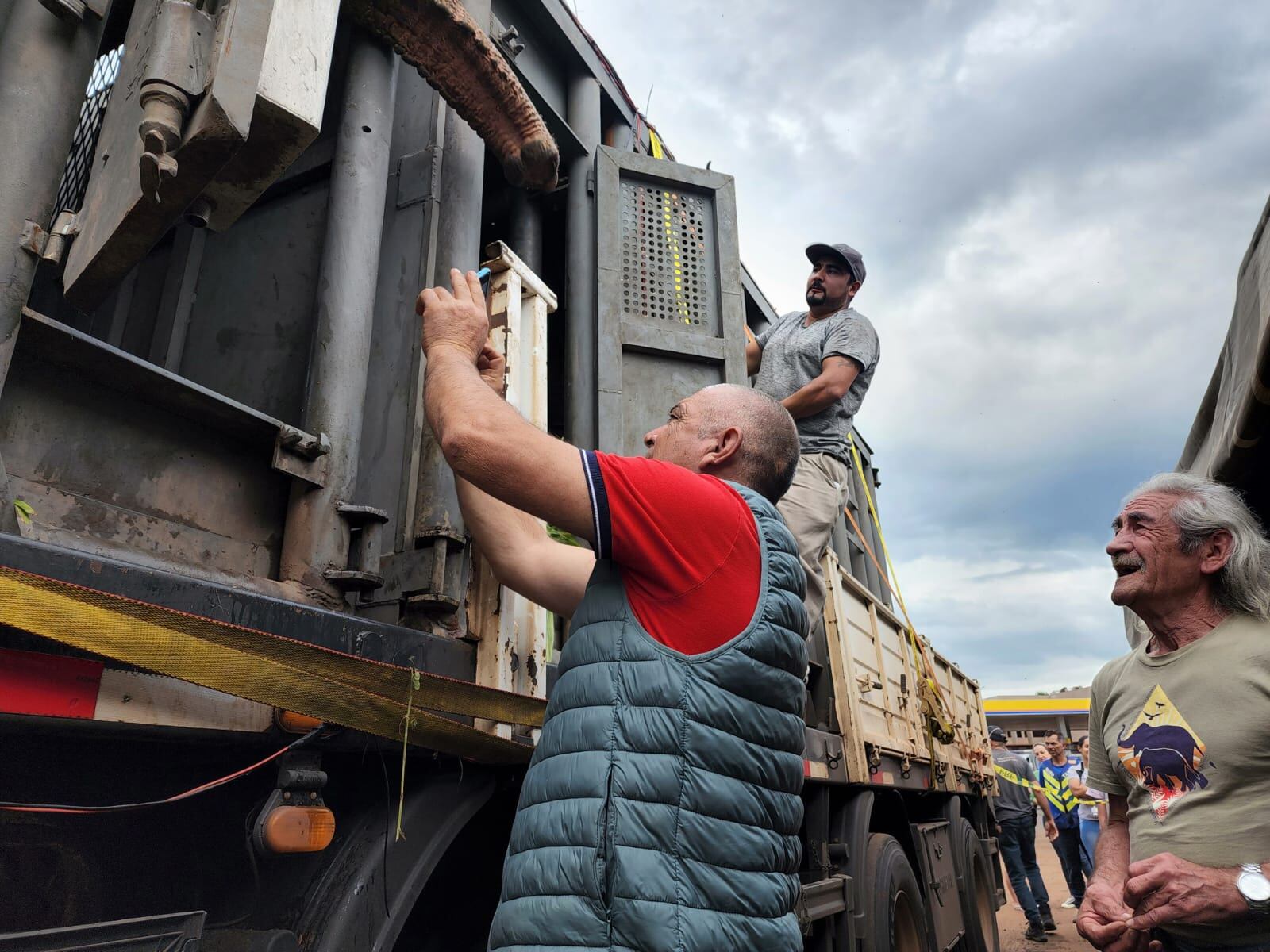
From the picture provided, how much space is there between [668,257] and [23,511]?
3.40 m

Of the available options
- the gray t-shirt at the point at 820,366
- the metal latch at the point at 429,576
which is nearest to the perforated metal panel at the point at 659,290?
the gray t-shirt at the point at 820,366

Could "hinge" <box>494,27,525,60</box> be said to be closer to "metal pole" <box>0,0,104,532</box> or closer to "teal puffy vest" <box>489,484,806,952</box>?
"metal pole" <box>0,0,104,532</box>

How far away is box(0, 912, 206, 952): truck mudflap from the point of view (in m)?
1.19

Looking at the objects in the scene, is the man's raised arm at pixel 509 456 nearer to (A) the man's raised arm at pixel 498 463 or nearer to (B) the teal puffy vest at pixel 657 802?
(A) the man's raised arm at pixel 498 463

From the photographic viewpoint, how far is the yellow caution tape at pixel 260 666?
45.0 inches

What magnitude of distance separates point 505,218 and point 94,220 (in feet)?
11.0

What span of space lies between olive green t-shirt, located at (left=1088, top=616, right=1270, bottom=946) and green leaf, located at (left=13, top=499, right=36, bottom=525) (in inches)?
92.0

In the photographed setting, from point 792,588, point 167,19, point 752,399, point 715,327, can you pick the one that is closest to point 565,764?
point 792,588

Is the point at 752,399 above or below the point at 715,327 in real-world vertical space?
below

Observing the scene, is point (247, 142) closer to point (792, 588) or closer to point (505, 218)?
point (792, 588)

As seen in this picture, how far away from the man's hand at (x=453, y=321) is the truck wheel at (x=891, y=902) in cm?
321

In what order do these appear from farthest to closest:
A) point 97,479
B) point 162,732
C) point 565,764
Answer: point 97,479 < point 162,732 < point 565,764

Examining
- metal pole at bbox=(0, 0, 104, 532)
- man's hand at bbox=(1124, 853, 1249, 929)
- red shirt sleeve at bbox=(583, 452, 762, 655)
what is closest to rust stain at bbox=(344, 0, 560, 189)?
metal pole at bbox=(0, 0, 104, 532)

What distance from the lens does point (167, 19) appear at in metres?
1.47
